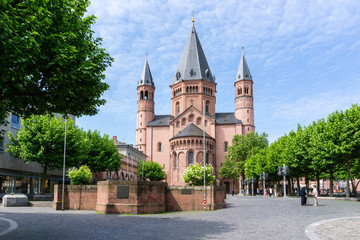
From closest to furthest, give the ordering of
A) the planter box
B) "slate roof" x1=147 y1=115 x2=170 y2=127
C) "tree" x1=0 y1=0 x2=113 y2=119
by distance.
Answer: "tree" x1=0 y1=0 x2=113 y2=119, the planter box, "slate roof" x1=147 y1=115 x2=170 y2=127

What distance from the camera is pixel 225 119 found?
316 feet

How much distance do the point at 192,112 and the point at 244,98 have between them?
15.7 meters

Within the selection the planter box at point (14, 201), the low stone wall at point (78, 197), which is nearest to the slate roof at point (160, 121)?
the planter box at point (14, 201)

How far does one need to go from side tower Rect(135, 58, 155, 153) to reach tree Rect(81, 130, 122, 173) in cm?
4243

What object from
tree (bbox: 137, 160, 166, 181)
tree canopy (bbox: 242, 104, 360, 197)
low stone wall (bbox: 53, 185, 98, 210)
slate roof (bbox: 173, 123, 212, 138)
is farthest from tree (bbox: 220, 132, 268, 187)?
low stone wall (bbox: 53, 185, 98, 210)

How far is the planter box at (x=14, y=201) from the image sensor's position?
2791 centimetres

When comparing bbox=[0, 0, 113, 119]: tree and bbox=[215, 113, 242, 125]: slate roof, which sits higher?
bbox=[215, 113, 242, 125]: slate roof

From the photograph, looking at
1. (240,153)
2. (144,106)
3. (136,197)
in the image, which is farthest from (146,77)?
(136,197)

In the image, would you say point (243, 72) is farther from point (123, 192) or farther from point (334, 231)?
point (334, 231)

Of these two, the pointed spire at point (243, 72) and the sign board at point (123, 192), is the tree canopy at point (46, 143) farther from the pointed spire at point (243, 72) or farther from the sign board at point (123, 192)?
the pointed spire at point (243, 72)

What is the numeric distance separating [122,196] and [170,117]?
250 feet

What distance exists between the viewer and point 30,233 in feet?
40.5

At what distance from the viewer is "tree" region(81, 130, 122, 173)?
170 feet

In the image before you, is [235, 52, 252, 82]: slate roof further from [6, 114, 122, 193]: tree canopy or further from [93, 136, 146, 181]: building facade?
[6, 114, 122, 193]: tree canopy
